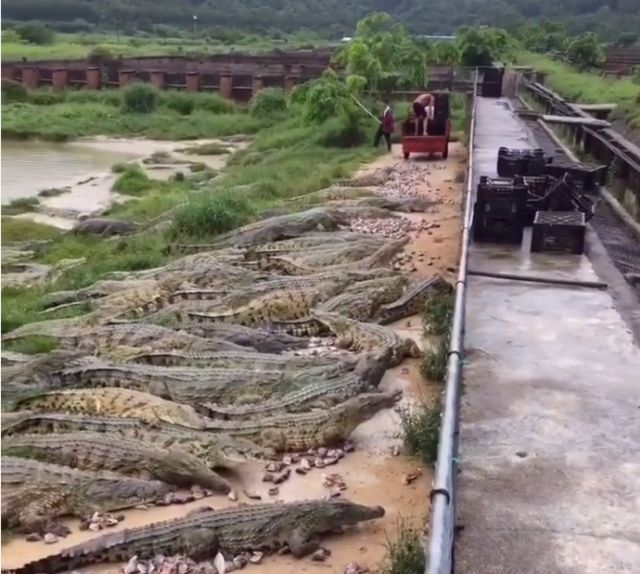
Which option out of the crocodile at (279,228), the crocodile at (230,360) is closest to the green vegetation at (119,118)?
the crocodile at (279,228)

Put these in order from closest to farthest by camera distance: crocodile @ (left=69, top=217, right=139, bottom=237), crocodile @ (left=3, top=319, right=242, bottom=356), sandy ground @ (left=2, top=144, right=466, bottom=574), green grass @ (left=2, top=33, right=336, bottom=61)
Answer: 1. sandy ground @ (left=2, top=144, right=466, bottom=574)
2. crocodile @ (left=3, top=319, right=242, bottom=356)
3. crocodile @ (left=69, top=217, right=139, bottom=237)
4. green grass @ (left=2, top=33, right=336, bottom=61)

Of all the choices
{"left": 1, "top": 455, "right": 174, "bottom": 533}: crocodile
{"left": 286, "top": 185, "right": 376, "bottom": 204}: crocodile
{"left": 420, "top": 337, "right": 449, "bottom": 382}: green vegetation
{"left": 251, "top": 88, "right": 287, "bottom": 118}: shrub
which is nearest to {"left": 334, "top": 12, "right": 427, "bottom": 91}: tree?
{"left": 251, "top": 88, "right": 287, "bottom": 118}: shrub

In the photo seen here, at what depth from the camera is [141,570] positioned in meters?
5.25

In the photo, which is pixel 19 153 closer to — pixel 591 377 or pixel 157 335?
pixel 157 335

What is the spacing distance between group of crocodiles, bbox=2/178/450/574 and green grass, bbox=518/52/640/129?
41.0ft

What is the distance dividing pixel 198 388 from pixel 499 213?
13.8ft

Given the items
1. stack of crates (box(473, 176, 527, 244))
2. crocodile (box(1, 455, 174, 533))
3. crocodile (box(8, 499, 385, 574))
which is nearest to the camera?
crocodile (box(8, 499, 385, 574))

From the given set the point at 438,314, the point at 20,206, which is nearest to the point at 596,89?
the point at 20,206

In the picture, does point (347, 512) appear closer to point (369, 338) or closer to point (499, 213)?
point (369, 338)

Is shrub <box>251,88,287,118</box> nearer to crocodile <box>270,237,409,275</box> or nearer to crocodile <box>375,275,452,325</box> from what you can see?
crocodile <box>270,237,409,275</box>

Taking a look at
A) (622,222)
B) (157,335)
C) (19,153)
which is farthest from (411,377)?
(19,153)

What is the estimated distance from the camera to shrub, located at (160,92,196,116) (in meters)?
37.7

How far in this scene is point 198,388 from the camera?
768 centimetres

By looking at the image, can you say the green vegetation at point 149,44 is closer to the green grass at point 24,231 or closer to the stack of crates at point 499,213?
the green grass at point 24,231
